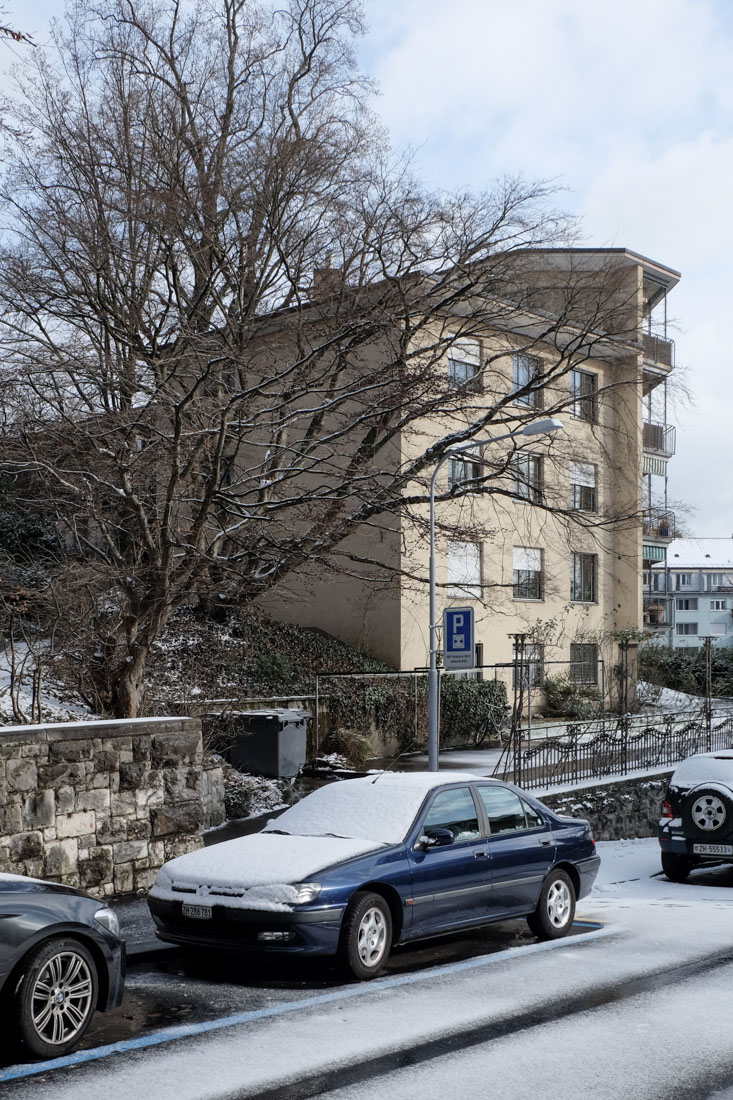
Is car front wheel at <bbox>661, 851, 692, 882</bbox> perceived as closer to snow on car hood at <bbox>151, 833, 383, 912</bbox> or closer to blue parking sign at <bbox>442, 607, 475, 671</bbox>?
blue parking sign at <bbox>442, 607, 475, 671</bbox>

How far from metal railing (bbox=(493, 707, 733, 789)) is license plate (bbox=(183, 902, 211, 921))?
10657 millimetres

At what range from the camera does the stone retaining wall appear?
18.8 m

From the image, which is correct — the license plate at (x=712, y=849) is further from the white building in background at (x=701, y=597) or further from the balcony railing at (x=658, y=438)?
the white building in background at (x=701, y=597)

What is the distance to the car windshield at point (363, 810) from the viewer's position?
912 cm

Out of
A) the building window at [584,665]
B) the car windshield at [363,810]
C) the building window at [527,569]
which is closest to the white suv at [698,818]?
the car windshield at [363,810]

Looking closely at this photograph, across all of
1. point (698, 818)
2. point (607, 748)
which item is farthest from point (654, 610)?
point (698, 818)

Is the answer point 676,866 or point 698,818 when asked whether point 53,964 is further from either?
point 676,866

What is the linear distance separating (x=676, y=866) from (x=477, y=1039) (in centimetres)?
810

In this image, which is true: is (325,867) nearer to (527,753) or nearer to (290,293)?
(527,753)

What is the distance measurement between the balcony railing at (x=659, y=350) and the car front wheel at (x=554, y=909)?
109 feet

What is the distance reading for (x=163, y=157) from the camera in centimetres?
1820

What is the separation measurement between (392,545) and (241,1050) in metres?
23.5

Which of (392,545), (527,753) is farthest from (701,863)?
(392,545)

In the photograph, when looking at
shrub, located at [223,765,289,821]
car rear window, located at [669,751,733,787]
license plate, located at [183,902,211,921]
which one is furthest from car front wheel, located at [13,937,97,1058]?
shrub, located at [223,765,289,821]
